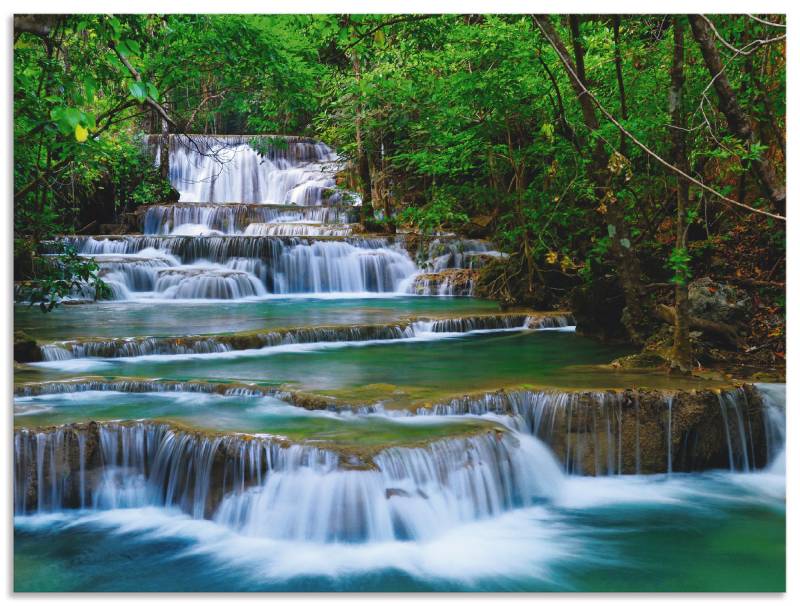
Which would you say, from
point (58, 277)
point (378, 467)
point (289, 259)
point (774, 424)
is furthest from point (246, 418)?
point (289, 259)

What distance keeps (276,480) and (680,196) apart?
4.06 metres

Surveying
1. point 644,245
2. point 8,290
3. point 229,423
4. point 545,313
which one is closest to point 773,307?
point 644,245

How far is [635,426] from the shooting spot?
6.04 m

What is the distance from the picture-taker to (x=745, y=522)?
5137 mm

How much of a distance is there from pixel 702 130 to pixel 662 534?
372 cm

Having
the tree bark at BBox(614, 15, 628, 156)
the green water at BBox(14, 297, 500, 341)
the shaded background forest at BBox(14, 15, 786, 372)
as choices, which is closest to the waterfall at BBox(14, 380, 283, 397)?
the shaded background forest at BBox(14, 15, 786, 372)

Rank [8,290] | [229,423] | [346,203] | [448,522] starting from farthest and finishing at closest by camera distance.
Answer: [346,203], [229,423], [448,522], [8,290]

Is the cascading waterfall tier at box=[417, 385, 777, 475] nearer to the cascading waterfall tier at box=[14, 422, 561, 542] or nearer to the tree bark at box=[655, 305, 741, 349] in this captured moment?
the cascading waterfall tier at box=[14, 422, 561, 542]

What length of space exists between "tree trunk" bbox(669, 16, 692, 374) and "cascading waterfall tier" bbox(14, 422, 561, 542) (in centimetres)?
223

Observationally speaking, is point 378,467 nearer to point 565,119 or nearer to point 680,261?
point 680,261

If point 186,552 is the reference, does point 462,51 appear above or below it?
above

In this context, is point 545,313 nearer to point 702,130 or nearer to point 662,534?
point 702,130

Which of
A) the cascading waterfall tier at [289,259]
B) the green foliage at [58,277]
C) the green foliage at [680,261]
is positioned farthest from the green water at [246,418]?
the cascading waterfall tier at [289,259]

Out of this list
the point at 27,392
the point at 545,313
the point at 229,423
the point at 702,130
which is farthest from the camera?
the point at 545,313
